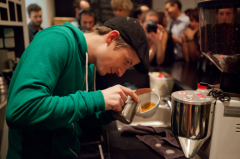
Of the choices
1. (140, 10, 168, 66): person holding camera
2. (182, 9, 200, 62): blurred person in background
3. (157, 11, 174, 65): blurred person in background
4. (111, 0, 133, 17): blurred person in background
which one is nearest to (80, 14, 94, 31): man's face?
(111, 0, 133, 17): blurred person in background

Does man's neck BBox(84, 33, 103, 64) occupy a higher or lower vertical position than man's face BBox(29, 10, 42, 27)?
lower

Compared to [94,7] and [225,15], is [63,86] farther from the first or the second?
[94,7]

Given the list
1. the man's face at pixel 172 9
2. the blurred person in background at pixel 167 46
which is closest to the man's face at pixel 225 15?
the blurred person in background at pixel 167 46

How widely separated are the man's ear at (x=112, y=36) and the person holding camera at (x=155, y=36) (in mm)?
1250

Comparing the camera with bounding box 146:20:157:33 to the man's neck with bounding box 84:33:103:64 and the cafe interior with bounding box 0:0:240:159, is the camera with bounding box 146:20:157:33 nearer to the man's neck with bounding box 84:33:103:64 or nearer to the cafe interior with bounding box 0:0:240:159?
the cafe interior with bounding box 0:0:240:159

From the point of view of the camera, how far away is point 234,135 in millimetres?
619

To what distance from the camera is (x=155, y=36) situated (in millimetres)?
2088

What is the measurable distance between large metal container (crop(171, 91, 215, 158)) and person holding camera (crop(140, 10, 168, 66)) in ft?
4.67

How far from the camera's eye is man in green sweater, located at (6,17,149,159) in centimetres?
56

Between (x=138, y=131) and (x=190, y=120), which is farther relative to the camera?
(x=138, y=131)

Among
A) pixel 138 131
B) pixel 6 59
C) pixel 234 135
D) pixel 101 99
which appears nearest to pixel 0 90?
pixel 6 59

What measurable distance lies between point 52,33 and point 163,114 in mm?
1001

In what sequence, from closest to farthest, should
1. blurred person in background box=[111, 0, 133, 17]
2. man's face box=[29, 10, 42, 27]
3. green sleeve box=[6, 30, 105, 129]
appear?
1. green sleeve box=[6, 30, 105, 129]
2. blurred person in background box=[111, 0, 133, 17]
3. man's face box=[29, 10, 42, 27]

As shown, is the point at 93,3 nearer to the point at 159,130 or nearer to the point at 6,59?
the point at 6,59
